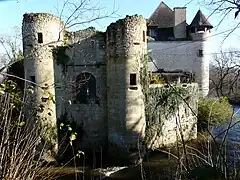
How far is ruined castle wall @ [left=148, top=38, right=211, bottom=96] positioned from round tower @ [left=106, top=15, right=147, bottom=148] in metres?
13.4

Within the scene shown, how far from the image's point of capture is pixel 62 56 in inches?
591

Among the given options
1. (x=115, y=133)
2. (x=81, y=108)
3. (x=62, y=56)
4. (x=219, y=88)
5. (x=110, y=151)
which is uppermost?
(x=62, y=56)

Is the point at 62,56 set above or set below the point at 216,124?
above

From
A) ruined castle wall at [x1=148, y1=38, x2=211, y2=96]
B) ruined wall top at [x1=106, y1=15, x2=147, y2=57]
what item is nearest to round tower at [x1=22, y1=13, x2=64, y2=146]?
ruined wall top at [x1=106, y1=15, x2=147, y2=57]

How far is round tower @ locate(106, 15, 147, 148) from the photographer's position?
1380 cm

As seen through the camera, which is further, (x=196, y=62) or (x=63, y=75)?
(x=196, y=62)

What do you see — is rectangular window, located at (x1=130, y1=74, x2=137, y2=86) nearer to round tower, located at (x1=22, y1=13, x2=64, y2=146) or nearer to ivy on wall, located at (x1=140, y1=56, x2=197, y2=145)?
ivy on wall, located at (x1=140, y1=56, x2=197, y2=145)

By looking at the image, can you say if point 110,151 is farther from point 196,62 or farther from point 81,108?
point 196,62

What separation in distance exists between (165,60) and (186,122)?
38.8 ft

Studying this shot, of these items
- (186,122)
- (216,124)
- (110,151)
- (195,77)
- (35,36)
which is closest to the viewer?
(35,36)

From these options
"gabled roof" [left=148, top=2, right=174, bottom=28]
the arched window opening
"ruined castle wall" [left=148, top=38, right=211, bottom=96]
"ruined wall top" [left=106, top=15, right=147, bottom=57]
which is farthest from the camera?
"gabled roof" [left=148, top=2, right=174, bottom=28]

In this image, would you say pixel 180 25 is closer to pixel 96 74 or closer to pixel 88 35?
pixel 88 35

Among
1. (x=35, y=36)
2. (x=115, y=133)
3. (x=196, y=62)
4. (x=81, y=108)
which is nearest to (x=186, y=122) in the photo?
(x=115, y=133)

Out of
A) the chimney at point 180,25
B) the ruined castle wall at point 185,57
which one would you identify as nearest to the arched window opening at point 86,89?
the ruined castle wall at point 185,57
